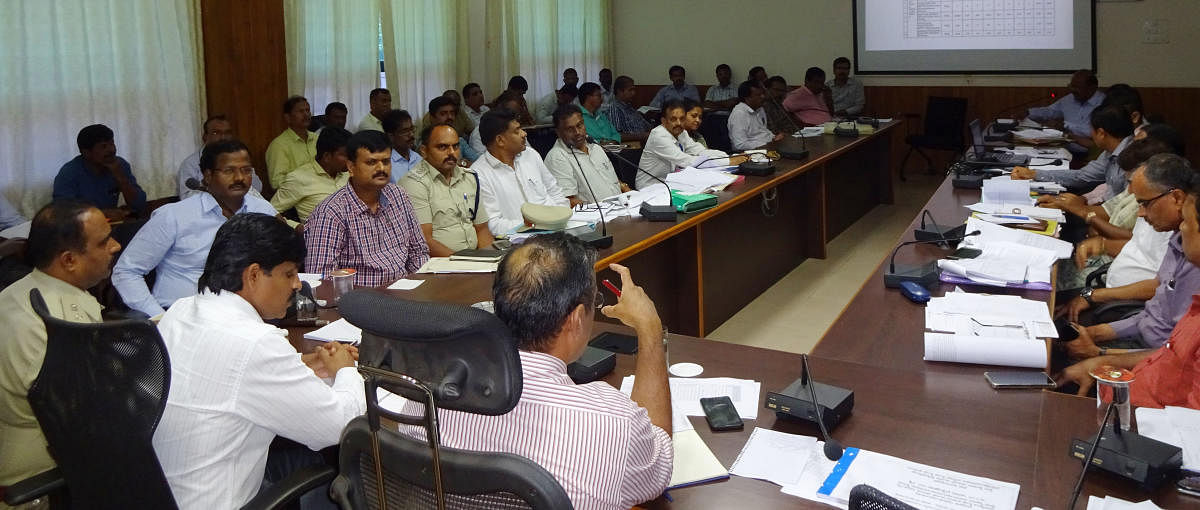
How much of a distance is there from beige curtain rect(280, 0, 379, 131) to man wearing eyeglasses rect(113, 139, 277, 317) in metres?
3.32

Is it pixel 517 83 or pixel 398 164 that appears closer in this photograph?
pixel 398 164

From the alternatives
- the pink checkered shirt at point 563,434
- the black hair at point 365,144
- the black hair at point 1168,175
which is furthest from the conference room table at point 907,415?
the black hair at point 1168,175

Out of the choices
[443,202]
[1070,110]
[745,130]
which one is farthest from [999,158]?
[443,202]

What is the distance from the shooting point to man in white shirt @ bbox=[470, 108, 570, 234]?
4.41m

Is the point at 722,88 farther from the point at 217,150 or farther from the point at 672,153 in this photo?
the point at 217,150

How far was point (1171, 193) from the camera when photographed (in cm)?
299

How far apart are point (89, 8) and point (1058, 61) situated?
7.60m

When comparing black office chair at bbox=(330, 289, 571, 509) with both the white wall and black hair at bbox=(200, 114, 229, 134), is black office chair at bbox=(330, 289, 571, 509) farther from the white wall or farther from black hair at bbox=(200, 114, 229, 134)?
the white wall

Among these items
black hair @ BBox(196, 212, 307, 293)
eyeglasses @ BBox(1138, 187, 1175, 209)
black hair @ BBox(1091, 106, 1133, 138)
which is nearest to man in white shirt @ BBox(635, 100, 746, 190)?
black hair @ BBox(1091, 106, 1133, 138)

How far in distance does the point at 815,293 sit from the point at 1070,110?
3903 mm

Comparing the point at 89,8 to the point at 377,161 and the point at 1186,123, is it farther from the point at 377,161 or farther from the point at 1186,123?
the point at 1186,123

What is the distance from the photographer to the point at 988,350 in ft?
7.36

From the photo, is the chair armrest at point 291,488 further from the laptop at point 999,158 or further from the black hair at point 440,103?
the black hair at point 440,103

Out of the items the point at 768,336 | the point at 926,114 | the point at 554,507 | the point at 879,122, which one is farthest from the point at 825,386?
the point at 926,114
